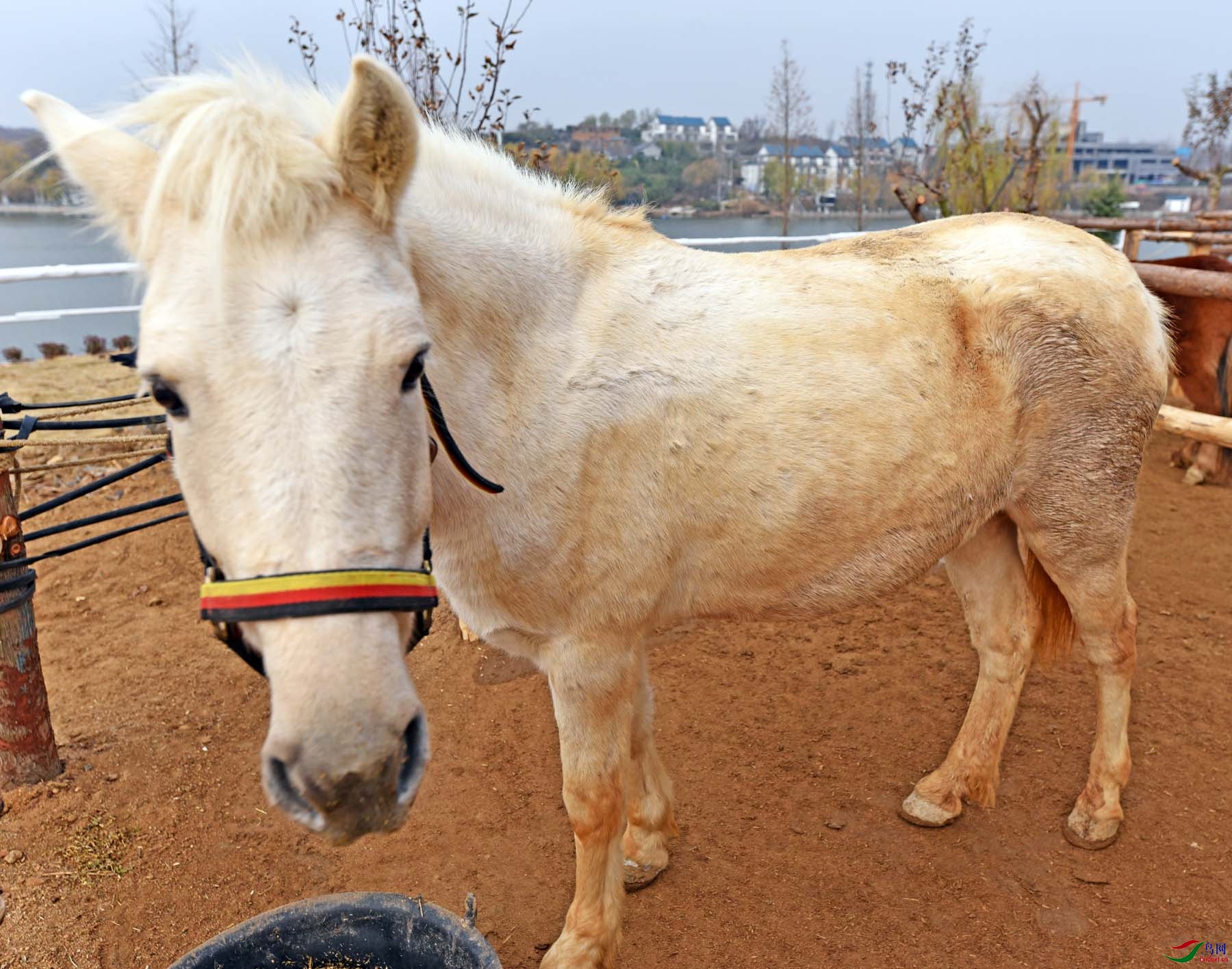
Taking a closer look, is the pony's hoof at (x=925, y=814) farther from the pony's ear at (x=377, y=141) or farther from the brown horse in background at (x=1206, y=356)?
the brown horse in background at (x=1206, y=356)

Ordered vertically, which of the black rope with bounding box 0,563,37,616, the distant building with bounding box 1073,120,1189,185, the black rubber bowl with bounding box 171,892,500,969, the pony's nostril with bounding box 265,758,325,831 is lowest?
the black rubber bowl with bounding box 171,892,500,969

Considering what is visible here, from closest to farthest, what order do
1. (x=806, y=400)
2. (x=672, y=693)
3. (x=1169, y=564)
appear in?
1. (x=806, y=400)
2. (x=672, y=693)
3. (x=1169, y=564)

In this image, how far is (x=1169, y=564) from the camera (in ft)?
16.6

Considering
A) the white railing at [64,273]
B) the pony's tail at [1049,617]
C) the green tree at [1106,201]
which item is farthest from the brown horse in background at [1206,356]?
the green tree at [1106,201]

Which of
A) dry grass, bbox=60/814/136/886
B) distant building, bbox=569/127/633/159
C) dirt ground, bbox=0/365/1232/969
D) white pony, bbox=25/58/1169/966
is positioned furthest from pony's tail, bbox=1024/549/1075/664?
distant building, bbox=569/127/633/159

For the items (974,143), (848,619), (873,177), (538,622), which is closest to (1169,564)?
(848,619)

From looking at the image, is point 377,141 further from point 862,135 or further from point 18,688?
point 862,135

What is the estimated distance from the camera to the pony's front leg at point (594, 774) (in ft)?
7.36

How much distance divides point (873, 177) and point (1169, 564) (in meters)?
12.4

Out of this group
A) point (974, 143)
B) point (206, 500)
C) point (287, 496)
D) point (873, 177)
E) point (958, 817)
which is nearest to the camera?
point (287, 496)

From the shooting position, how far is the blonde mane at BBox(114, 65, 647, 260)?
4.33ft

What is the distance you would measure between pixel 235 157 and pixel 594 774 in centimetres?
177

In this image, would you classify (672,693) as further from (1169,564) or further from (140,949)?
(1169,564)

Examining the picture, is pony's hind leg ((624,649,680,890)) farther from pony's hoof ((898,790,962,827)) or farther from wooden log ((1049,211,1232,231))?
wooden log ((1049,211,1232,231))
